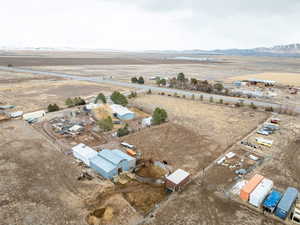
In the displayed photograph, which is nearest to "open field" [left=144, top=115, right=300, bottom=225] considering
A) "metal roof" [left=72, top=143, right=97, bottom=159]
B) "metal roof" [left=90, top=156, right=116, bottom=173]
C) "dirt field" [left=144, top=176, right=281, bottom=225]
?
"dirt field" [left=144, top=176, right=281, bottom=225]

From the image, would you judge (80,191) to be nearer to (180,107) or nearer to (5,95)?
(180,107)

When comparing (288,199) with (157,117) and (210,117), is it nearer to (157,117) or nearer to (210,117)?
(157,117)

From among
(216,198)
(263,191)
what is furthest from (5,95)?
(263,191)

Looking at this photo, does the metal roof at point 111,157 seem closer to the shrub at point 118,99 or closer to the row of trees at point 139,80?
the shrub at point 118,99

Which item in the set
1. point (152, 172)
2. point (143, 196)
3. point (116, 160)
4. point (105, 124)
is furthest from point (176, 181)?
point (105, 124)

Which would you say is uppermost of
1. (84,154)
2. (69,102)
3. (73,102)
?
(69,102)

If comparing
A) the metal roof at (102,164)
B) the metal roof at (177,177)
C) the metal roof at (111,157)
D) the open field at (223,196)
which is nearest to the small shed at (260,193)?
the open field at (223,196)

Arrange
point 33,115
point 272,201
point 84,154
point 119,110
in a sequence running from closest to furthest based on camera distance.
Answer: point 272,201, point 84,154, point 33,115, point 119,110
